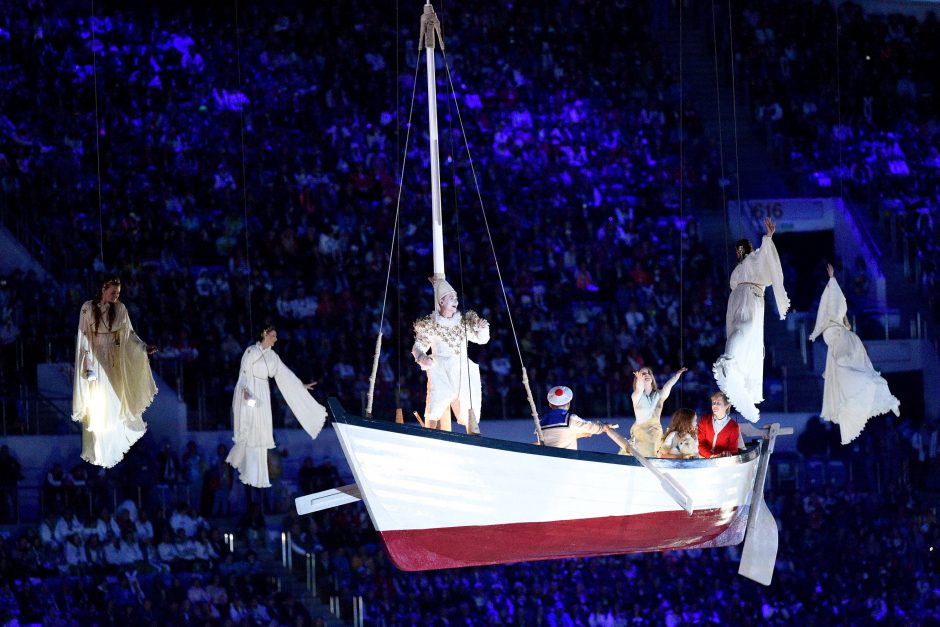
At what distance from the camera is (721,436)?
411 inches

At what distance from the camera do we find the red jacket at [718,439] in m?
10.4

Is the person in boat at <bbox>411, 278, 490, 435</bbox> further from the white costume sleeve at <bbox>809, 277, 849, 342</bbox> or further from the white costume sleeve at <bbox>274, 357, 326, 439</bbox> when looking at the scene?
the white costume sleeve at <bbox>809, 277, 849, 342</bbox>

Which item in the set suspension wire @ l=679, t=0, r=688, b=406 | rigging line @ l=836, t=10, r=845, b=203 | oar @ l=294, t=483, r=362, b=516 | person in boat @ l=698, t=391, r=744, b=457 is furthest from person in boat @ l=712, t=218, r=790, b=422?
rigging line @ l=836, t=10, r=845, b=203

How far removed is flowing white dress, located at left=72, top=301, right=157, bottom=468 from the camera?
1075 cm

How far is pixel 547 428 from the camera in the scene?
9914 millimetres

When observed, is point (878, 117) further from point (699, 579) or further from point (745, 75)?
point (699, 579)

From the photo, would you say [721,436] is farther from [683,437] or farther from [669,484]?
[669,484]

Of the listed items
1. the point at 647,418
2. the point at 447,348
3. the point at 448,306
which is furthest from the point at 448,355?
the point at 647,418

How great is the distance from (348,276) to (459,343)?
19.1 feet

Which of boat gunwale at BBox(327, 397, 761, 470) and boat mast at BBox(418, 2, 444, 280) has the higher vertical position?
boat mast at BBox(418, 2, 444, 280)

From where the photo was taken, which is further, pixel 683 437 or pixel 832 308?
pixel 832 308

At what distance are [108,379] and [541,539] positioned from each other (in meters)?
3.11

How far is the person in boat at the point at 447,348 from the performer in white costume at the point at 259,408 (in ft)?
5.10

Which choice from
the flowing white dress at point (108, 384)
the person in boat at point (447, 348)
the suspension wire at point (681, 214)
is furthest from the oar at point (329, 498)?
the suspension wire at point (681, 214)
